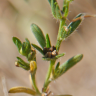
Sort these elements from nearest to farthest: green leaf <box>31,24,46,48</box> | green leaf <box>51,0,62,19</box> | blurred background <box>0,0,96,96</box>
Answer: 1. green leaf <box>51,0,62,19</box>
2. green leaf <box>31,24,46,48</box>
3. blurred background <box>0,0,96,96</box>

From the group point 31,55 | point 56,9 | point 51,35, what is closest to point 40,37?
point 31,55

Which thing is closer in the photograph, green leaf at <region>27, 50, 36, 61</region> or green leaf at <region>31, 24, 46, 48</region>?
green leaf at <region>27, 50, 36, 61</region>

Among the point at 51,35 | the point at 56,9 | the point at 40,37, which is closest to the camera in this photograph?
the point at 56,9

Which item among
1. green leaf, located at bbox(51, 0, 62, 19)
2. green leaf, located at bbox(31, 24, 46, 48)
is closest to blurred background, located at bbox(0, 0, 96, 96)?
green leaf, located at bbox(31, 24, 46, 48)

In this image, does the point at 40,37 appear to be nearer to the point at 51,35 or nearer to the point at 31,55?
the point at 31,55

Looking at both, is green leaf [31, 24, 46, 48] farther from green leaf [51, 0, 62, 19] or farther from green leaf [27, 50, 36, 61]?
green leaf [51, 0, 62, 19]

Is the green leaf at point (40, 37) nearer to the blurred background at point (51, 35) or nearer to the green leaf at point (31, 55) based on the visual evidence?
the green leaf at point (31, 55)

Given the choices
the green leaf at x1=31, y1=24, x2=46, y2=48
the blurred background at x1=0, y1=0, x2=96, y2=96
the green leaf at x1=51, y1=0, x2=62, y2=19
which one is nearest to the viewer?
the green leaf at x1=51, y1=0, x2=62, y2=19

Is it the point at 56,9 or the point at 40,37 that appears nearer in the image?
the point at 56,9

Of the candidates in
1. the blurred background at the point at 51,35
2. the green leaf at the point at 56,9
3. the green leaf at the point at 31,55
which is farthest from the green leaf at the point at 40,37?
the blurred background at the point at 51,35
